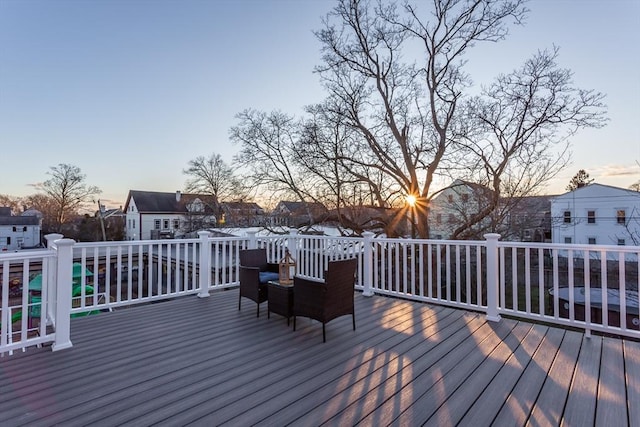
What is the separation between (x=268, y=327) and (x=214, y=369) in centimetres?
111

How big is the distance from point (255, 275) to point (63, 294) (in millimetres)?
2024

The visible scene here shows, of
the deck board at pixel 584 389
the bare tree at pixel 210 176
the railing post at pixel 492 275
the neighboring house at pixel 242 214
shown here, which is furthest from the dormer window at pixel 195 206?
the deck board at pixel 584 389

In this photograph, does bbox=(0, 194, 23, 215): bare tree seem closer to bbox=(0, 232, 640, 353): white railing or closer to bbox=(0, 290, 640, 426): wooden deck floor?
bbox=(0, 232, 640, 353): white railing

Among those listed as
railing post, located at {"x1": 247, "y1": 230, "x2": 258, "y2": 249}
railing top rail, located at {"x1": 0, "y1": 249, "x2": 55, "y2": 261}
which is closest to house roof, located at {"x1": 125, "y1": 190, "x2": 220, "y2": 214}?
railing post, located at {"x1": 247, "y1": 230, "x2": 258, "y2": 249}

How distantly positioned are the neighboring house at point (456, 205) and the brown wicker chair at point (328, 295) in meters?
8.37

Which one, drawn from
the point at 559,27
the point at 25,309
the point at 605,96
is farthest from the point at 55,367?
the point at 605,96

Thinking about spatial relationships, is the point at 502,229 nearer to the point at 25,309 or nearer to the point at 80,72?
the point at 25,309

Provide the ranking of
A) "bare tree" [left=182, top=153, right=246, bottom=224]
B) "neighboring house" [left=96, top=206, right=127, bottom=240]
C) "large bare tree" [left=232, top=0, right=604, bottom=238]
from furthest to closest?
"neighboring house" [left=96, top=206, right=127, bottom=240], "bare tree" [left=182, top=153, right=246, bottom=224], "large bare tree" [left=232, top=0, right=604, bottom=238]

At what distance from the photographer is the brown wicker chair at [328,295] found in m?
3.24

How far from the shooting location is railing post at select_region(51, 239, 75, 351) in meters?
2.97

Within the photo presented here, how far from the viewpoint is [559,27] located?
295 inches

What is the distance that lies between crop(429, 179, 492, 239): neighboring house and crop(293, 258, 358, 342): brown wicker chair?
27.5ft

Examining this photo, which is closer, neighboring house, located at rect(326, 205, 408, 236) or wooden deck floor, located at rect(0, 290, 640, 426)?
wooden deck floor, located at rect(0, 290, 640, 426)

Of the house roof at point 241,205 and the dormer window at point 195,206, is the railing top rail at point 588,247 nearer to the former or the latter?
the house roof at point 241,205
